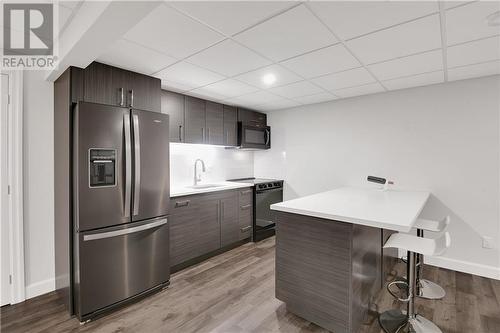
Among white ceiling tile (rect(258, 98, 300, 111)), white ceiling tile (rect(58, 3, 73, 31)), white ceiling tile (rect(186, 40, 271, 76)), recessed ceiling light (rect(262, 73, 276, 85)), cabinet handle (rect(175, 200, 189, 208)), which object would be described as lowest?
cabinet handle (rect(175, 200, 189, 208))

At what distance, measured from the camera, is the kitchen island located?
1724 millimetres

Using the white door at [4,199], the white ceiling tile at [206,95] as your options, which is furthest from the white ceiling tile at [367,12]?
the white door at [4,199]

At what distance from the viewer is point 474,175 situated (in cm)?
279

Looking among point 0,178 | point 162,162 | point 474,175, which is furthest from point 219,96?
point 474,175

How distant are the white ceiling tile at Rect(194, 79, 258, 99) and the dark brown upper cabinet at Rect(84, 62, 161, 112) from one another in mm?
668

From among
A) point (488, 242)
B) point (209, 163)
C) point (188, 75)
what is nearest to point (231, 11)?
point (188, 75)

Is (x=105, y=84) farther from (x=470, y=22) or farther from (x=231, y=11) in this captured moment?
(x=470, y=22)

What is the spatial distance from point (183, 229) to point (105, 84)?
176 cm

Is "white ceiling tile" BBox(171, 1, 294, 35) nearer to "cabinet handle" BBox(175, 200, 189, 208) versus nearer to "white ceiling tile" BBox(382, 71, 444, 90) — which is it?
"cabinet handle" BBox(175, 200, 189, 208)

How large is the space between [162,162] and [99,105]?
2.48ft

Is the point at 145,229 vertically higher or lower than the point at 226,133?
lower

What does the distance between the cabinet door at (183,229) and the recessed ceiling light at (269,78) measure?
1696mm

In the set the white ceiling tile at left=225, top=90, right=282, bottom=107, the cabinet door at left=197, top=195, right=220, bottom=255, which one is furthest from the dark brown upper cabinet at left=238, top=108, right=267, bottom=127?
the cabinet door at left=197, top=195, right=220, bottom=255

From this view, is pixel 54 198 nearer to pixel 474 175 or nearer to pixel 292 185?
pixel 292 185
